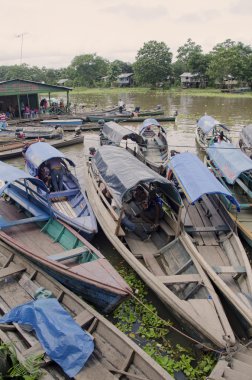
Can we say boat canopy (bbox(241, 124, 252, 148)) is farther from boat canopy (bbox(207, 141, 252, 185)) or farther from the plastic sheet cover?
the plastic sheet cover

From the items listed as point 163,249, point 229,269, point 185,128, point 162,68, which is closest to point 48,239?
point 163,249

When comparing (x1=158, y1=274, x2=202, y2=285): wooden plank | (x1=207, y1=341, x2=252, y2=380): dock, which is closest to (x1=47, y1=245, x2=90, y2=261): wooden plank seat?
(x1=158, y1=274, x2=202, y2=285): wooden plank

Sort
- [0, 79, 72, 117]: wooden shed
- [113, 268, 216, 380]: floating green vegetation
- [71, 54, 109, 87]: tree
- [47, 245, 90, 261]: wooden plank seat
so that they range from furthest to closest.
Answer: [71, 54, 109, 87]: tree < [0, 79, 72, 117]: wooden shed < [47, 245, 90, 261]: wooden plank seat < [113, 268, 216, 380]: floating green vegetation

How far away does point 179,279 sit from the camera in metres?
7.39

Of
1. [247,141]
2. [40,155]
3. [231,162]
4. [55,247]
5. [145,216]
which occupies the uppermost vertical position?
[40,155]

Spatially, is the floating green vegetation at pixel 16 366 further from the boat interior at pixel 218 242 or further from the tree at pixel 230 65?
the tree at pixel 230 65

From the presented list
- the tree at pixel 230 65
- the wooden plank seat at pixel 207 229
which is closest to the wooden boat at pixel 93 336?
the wooden plank seat at pixel 207 229

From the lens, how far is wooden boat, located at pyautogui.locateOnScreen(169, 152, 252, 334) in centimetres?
712

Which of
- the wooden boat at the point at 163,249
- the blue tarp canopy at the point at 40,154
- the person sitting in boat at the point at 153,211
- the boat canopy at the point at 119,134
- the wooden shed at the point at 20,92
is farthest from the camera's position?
the wooden shed at the point at 20,92

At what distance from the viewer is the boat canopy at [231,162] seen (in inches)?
440

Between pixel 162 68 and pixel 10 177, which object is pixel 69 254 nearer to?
pixel 10 177

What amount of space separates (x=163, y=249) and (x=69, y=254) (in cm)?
261

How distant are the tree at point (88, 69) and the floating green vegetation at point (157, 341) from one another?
81.6 m

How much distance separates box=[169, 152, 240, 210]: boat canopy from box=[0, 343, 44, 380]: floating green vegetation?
519 centimetres
